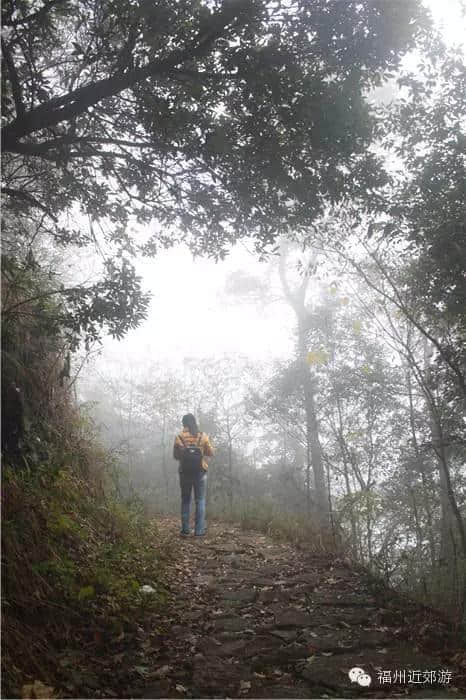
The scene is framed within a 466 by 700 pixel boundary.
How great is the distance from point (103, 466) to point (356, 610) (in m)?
3.68

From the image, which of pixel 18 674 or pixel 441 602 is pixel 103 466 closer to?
pixel 18 674

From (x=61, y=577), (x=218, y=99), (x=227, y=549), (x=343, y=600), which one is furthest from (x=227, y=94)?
(x=227, y=549)

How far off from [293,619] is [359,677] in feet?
3.88

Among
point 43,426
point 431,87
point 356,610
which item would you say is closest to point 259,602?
point 356,610

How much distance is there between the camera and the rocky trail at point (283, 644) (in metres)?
3.40

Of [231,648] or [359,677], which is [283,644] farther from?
[359,677]

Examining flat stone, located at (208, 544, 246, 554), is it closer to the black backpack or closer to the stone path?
the stone path

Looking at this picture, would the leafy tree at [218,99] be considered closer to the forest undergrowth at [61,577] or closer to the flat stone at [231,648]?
the forest undergrowth at [61,577]

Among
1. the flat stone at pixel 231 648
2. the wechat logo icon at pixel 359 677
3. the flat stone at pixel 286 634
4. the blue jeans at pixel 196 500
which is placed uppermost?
the blue jeans at pixel 196 500

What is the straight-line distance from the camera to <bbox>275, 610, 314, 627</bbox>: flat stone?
15.0ft

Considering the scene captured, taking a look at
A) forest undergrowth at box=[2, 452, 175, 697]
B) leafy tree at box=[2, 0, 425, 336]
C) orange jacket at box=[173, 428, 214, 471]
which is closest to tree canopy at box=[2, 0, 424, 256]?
leafy tree at box=[2, 0, 425, 336]

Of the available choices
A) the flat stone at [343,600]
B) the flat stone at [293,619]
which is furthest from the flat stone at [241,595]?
the flat stone at [343,600]

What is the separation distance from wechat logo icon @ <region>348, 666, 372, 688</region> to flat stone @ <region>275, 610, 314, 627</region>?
93 cm

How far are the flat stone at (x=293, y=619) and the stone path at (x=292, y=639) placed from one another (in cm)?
1
